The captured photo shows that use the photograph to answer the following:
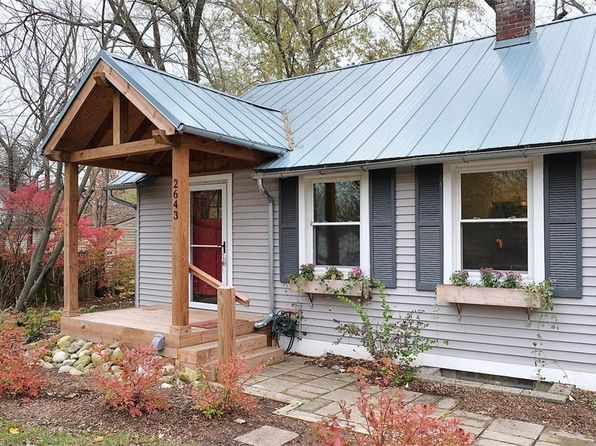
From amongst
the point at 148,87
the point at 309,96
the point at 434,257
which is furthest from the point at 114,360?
the point at 309,96

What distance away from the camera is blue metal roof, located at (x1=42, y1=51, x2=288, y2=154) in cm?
562

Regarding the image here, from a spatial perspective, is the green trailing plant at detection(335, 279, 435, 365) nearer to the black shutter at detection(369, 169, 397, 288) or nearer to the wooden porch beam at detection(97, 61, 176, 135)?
the black shutter at detection(369, 169, 397, 288)

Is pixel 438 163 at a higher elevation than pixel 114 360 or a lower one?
higher

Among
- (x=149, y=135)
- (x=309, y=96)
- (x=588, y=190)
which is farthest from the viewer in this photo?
(x=309, y=96)

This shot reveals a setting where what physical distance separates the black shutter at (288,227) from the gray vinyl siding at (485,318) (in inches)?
15.9

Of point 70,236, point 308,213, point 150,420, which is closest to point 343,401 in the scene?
point 150,420

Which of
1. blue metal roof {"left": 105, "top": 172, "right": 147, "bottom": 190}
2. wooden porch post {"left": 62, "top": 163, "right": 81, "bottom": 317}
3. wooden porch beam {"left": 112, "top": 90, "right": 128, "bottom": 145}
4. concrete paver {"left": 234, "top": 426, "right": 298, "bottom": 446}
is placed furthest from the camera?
blue metal roof {"left": 105, "top": 172, "right": 147, "bottom": 190}

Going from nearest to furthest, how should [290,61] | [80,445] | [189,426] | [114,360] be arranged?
[80,445] < [189,426] < [114,360] < [290,61]

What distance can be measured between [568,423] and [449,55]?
5489 millimetres

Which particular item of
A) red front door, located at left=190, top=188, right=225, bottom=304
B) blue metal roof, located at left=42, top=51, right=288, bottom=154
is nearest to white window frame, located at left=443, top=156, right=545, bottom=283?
blue metal roof, located at left=42, top=51, right=288, bottom=154

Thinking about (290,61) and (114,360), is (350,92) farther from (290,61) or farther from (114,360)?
(290,61)

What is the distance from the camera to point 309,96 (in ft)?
27.5

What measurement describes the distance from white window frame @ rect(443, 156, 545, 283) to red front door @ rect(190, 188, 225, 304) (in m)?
3.41

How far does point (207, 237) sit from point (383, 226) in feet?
10.1
